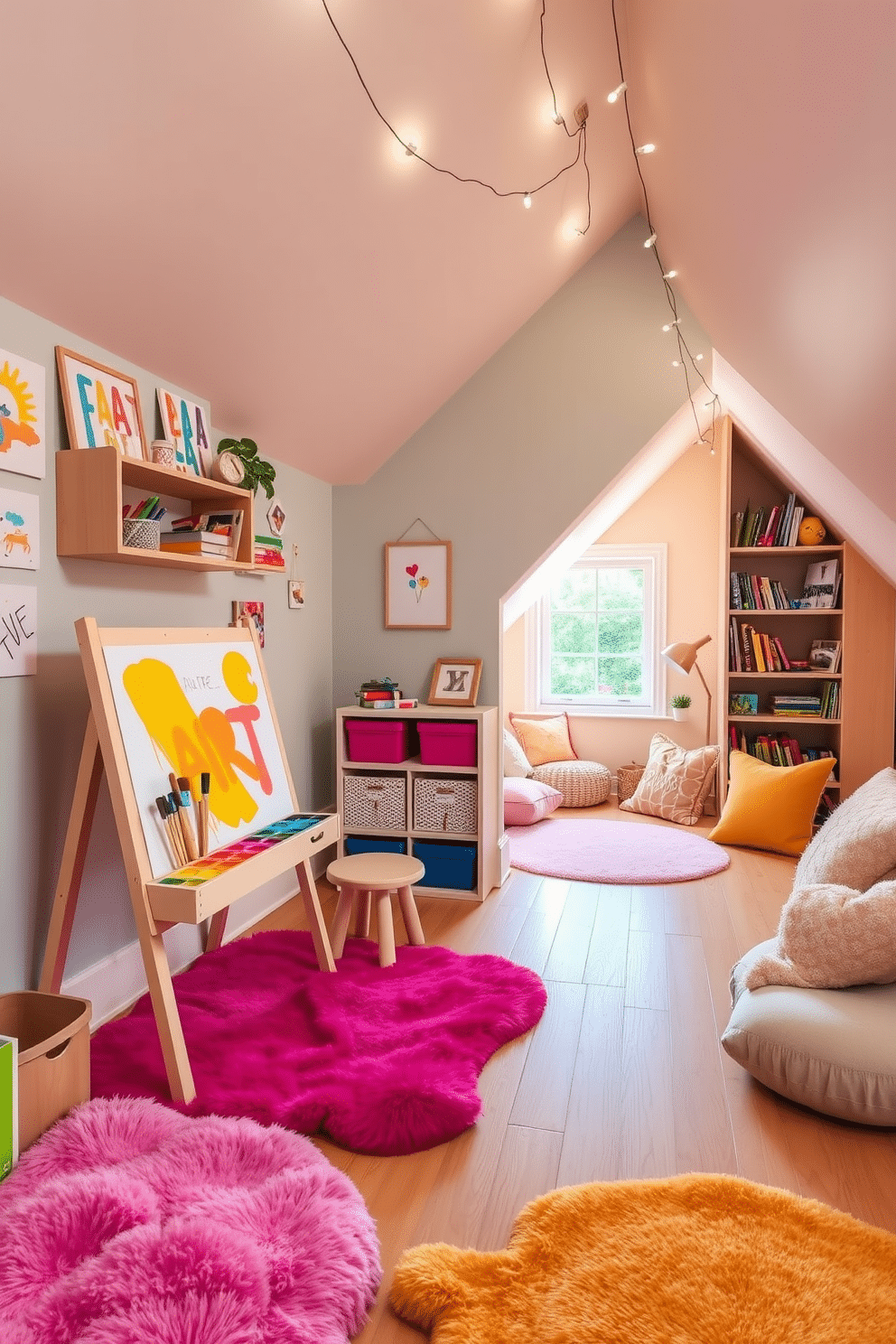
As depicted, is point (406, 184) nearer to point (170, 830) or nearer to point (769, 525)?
point (170, 830)

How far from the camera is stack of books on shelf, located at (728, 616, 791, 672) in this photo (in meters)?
4.70

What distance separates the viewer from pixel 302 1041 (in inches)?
91.0

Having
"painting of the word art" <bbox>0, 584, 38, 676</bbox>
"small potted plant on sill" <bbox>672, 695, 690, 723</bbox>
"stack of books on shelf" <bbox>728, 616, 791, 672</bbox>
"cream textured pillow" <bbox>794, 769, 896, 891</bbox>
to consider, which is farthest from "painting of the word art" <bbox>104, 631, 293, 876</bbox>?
"small potted plant on sill" <bbox>672, 695, 690, 723</bbox>

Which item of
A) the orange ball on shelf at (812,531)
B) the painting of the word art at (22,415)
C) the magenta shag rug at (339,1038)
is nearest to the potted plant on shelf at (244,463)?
the painting of the word art at (22,415)

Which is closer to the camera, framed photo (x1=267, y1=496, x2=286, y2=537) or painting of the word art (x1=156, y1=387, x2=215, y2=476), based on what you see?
painting of the word art (x1=156, y1=387, x2=215, y2=476)

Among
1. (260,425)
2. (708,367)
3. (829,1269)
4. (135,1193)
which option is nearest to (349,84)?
(260,425)

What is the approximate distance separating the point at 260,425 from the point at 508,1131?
254 cm

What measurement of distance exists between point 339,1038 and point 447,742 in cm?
154

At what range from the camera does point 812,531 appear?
4.55 m

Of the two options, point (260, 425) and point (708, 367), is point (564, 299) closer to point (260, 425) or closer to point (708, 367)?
point (708, 367)

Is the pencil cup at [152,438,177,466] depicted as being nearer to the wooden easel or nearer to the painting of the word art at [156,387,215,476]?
the painting of the word art at [156,387,215,476]

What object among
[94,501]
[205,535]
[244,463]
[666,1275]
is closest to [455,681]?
[244,463]

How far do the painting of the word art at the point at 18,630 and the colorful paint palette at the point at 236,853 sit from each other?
0.65m

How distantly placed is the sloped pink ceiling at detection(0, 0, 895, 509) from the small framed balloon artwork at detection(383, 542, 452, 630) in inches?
27.8
